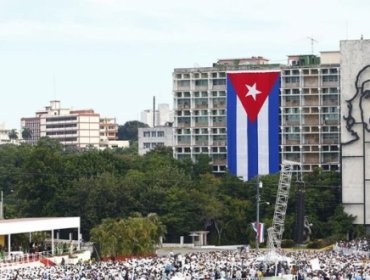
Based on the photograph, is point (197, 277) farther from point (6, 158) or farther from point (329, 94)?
point (6, 158)

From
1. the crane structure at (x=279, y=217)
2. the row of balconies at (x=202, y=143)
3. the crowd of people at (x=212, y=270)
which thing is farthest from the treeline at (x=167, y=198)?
the crowd of people at (x=212, y=270)

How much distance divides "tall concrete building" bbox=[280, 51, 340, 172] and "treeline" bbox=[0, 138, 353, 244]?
13611mm

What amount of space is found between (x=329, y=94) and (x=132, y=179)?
23324mm

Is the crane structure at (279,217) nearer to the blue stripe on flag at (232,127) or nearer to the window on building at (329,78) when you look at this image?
the blue stripe on flag at (232,127)

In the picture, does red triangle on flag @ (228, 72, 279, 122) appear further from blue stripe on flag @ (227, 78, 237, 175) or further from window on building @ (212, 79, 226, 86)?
window on building @ (212, 79, 226, 86)

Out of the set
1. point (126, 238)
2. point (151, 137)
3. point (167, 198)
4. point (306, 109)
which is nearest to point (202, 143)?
point (306, 109)

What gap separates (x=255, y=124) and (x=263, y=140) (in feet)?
3.79

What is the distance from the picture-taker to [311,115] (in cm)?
11225

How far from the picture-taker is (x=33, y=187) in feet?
316

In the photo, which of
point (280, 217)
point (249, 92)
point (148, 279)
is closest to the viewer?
point (148, 279)

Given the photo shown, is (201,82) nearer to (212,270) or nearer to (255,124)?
(255,124)

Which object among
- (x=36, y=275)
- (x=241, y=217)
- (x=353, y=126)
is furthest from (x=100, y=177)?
(x=36, y=275)

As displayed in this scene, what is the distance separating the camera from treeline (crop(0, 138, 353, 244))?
92.9 meters

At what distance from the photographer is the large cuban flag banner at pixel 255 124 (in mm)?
67562
